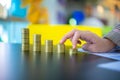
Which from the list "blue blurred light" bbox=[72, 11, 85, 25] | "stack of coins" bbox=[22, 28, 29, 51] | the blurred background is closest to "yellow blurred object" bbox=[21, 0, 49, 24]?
the blurred background

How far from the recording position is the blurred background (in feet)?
9.71

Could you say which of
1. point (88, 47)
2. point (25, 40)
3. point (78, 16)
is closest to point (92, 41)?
point (88, 47)

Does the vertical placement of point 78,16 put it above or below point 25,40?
above

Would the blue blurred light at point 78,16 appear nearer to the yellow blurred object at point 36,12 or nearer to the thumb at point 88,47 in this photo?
the yellow blurred object at point 36,12

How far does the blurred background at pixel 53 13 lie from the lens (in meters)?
2.96

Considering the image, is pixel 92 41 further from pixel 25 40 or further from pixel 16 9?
pixel 16 9

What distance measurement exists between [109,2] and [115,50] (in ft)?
7.01

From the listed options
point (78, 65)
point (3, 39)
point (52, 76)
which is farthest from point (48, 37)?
point (3, 39)

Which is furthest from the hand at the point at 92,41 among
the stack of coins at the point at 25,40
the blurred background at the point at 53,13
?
the blurred background at the point at 53,13

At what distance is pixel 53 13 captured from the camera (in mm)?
3055

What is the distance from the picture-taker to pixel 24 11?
2.96 meters

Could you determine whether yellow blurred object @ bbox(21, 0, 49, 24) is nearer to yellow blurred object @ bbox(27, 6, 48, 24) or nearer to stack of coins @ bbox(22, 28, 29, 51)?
yellow blurred object @ bbox(27, 6, 48, 24)

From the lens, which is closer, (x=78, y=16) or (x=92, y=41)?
(x=92, y=41)

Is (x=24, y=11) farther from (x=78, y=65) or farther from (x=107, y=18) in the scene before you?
(x=78, y=65)
